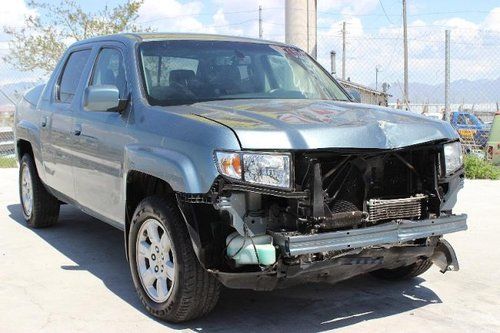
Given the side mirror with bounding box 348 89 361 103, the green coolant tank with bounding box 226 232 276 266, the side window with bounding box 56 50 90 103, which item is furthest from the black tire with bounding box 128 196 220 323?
the side mirror with bounding box 348 89 361 103

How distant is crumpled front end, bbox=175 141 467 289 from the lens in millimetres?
3500

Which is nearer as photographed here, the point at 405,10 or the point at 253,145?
the point at 253,145

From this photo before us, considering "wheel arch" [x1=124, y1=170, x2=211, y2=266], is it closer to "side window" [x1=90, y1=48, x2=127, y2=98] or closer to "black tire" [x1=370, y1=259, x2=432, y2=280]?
"side window" [x1=90, y1=48, x2=127, y2=98]

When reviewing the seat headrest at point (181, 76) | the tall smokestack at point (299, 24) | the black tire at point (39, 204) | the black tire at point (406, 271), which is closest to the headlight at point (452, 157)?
the black tire at point (406, 271)

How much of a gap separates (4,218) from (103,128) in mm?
3602

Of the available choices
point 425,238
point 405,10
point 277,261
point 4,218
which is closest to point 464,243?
point 425,238

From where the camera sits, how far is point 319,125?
370 centimetres

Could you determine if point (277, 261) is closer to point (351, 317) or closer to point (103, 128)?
point (351, 317)

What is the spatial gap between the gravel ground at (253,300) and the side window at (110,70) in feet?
5.10

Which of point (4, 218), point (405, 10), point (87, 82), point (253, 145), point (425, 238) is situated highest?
point (405, 10)

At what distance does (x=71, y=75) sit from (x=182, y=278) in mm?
2965

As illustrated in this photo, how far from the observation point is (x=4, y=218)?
7680 mm

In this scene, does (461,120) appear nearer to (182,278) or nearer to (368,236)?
(368,236)

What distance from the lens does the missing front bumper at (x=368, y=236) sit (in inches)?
134
